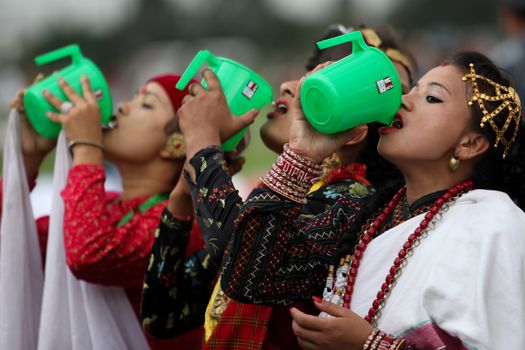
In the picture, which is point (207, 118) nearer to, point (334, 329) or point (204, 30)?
point (334, 329)

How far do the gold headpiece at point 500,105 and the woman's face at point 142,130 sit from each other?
132 centimetres

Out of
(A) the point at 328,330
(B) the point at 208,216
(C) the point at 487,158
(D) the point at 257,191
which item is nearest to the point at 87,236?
(B) the point at 208,216

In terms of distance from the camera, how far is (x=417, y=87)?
2463 millimetres

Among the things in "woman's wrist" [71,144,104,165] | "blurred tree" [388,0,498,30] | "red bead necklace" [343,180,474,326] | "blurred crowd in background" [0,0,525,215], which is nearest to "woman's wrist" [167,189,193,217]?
"woman's wrist" [71,144,104,165]

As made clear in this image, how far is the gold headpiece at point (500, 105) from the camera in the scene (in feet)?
7.78

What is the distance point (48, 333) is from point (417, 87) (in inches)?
58.6

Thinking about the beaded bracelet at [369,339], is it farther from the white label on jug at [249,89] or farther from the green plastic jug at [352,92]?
the white label on jug at [249,89]

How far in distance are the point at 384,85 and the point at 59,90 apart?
145 cm

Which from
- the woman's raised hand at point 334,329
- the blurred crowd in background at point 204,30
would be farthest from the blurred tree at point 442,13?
the woman's raised hand at point 334,329

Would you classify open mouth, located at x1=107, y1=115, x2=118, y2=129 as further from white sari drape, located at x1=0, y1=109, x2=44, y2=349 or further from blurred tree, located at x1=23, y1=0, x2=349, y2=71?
blurred tree, located at x1=23, y1=0, x2=349, y2=71

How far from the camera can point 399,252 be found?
230 centimetres

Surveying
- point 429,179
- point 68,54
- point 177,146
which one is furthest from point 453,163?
point 68,54

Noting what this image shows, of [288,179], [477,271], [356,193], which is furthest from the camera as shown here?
[356,193]

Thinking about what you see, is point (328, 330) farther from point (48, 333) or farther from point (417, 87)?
point (48, 333)
